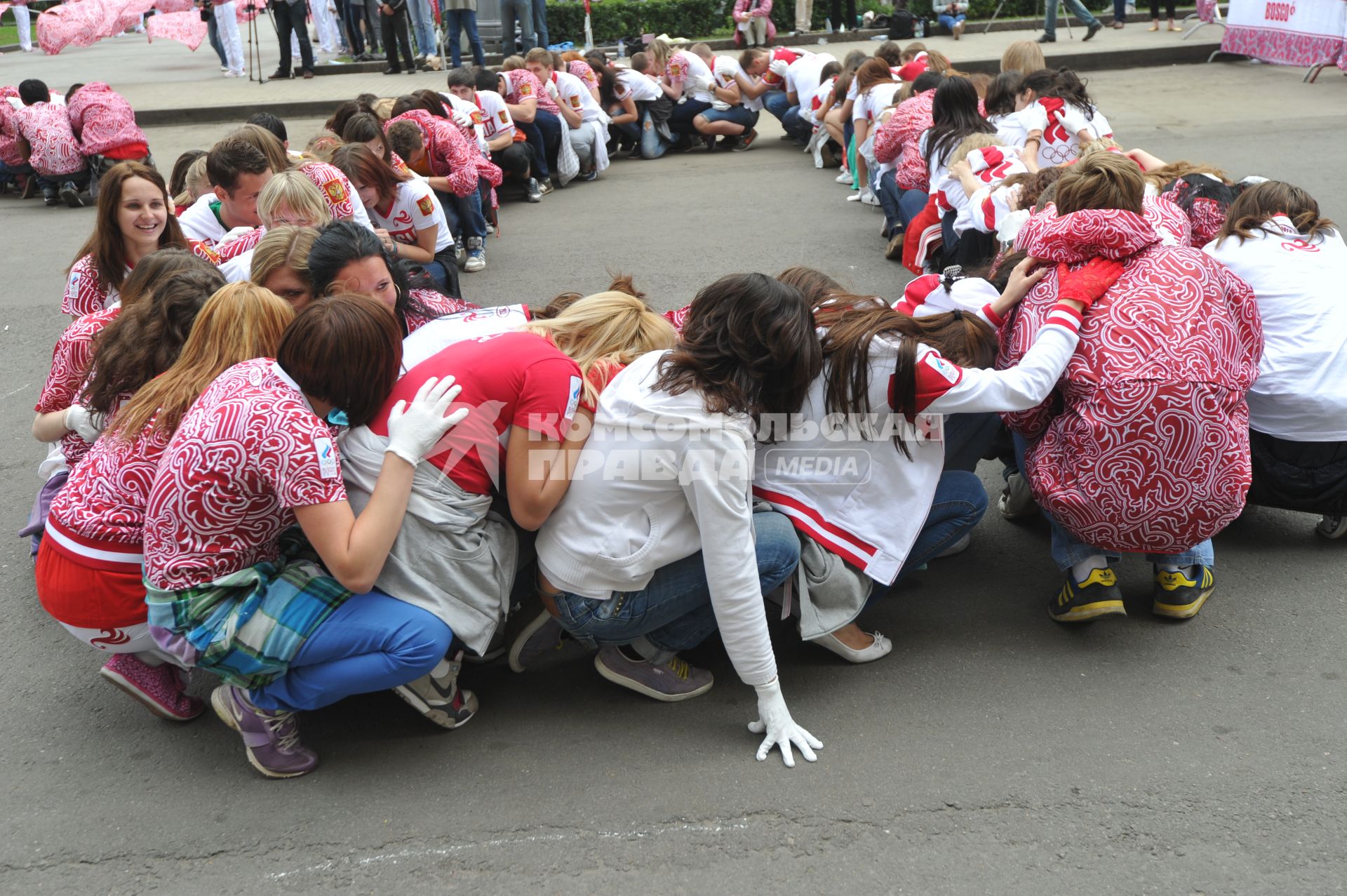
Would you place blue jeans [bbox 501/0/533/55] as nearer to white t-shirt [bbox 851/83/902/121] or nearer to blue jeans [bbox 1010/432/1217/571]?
white t-shirt [bbox 851/83/902/121]

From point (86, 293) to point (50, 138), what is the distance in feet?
20.1

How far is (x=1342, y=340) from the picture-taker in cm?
330

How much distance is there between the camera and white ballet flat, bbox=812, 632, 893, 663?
2961 mm

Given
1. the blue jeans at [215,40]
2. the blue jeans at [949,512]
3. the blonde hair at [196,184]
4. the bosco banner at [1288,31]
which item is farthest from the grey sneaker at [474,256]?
the blue jeans at [215,40]

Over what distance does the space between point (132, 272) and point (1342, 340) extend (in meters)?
3.62

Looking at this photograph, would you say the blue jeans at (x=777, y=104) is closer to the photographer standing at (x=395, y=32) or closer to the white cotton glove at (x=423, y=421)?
the photographer standing at (x=395, y=32)

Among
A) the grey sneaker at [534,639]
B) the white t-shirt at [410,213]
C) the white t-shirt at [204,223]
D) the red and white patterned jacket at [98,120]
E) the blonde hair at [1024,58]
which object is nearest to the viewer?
the grey sneaker at [534,639]

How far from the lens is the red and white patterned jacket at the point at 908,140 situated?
6438mm

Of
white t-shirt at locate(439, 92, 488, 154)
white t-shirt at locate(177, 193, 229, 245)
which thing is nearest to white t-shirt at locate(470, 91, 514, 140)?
Answer: white t-shirt at locate(439, 92, 488, 154)

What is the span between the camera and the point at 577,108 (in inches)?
366

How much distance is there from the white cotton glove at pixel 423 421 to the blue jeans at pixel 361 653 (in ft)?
1.21

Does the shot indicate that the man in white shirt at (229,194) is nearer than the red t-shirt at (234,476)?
No

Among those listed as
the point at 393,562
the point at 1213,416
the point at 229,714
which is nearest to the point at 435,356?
the point at 393,562

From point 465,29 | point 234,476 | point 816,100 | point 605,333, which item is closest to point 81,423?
point 234,476
